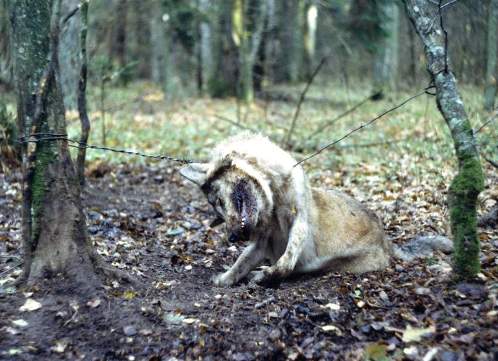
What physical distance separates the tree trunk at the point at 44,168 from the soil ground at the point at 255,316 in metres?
0.29

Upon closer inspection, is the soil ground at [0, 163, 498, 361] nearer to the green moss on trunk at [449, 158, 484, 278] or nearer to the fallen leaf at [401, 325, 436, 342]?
the fallen leaf at [401, 325, 436, 342]

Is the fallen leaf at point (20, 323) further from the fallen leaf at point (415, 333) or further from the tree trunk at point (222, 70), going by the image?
the tree trunk at point (222, 70)

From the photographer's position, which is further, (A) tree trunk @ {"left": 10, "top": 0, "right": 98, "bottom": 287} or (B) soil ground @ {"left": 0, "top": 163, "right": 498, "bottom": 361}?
(A) tree trunk @ {"left": 10, "top": 0, "right": 98, "bottom": 287}

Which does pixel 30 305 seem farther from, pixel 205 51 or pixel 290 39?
pixel 290 39

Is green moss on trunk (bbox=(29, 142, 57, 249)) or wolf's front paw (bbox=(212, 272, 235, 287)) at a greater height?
green moss on trunk (bbox=(29, 142, 57, 249))

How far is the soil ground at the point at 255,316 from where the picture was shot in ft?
15.0

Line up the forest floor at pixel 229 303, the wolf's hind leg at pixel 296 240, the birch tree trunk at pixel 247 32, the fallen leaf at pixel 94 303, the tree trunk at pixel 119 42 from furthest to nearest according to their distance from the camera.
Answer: the tree trunk at pixel 119 42 < the birch tree trunk at pixel 247 32 < the wolf's hind leg at pixel 296 240 < the fallen leaf at pixel 94 303 < the forest floor at pixel 229 303

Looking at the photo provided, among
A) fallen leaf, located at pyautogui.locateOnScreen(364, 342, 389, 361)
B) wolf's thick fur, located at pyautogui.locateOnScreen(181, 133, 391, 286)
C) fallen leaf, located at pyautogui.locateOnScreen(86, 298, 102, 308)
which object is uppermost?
wolf's thick fur, located at pyautogui.locateOnScreen(181, 133, 391, 286)

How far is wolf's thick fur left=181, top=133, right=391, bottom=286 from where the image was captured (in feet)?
20.9

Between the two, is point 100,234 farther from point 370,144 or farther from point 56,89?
point 370,144

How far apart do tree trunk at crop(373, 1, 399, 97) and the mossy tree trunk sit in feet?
40.6

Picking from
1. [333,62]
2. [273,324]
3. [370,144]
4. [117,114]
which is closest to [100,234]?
[273,324]

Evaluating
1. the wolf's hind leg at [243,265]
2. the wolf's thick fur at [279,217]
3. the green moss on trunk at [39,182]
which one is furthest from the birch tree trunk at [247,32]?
the green moss on trunk at [39,182]

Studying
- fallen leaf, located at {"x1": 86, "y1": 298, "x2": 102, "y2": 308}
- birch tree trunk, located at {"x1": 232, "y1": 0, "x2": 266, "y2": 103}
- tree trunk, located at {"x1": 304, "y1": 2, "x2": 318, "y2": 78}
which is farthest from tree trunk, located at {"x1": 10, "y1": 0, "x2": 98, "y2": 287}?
tree trunk, located at {"x1": 304, "y1": 2, "x2": 318, "y2": 78}
